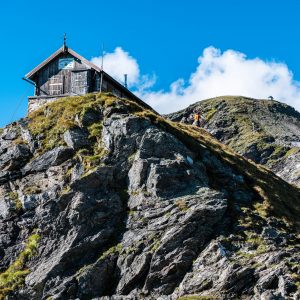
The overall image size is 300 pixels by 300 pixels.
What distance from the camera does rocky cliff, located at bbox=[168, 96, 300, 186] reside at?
117950 millimetres

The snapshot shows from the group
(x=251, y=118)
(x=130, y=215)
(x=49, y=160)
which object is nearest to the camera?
(x=130, y=215)

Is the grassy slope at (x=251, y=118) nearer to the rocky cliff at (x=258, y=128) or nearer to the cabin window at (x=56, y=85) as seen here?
the rocky cliff at (x=258, y=128)

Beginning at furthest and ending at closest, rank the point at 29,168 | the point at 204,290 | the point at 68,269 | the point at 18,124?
the point at 18,124, the point at 29,168, the point at 68,269, the point at 204,290

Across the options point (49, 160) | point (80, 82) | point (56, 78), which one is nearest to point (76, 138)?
point (49, 160)

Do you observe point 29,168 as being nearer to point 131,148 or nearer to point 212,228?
point 131,148

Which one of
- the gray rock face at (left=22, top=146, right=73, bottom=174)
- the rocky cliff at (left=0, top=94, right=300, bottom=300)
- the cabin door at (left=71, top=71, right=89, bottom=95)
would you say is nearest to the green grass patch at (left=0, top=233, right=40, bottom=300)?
the rocky cliff at (left=0, top=94, right=300, bottom=300)

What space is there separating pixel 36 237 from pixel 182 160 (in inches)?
511

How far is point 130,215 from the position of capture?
45656 mm

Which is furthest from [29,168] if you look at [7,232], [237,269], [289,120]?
[289,120]

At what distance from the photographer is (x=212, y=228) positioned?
144 feet

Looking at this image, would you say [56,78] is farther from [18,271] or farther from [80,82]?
[18,271]

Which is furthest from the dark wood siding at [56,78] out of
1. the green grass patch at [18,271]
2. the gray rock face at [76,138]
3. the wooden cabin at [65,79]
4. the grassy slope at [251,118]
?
the grassy slope at [251,118]

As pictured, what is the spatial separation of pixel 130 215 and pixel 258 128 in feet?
328

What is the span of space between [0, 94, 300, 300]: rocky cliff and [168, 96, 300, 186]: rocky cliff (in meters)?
51.1
